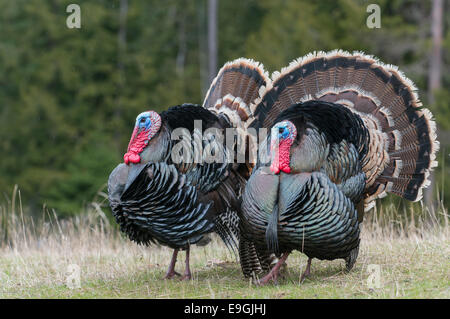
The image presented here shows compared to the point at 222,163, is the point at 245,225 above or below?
below

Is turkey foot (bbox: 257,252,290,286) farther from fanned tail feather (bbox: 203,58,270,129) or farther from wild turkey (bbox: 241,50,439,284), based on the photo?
fanned tail feather (bbox: 203,58,270,129)

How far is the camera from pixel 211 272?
261 inches

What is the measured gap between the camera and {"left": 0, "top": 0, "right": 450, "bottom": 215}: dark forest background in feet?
63.2

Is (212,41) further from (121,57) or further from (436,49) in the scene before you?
(436,49)

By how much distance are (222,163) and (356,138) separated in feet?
4.26

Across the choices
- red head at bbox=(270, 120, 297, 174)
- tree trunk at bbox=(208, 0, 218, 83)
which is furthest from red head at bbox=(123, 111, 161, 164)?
tree trunk at bbox=(208, 0, 218, 83)

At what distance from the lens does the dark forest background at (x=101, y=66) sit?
1927 cm

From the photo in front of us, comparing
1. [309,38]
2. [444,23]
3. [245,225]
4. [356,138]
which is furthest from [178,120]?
[444,23]

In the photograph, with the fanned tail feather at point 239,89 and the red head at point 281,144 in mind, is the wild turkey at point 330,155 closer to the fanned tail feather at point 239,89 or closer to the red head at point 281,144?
the red head at point 281,144

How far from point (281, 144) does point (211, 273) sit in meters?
1.84

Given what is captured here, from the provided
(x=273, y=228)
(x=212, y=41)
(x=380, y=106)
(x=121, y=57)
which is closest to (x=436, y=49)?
(x=212, y=41)

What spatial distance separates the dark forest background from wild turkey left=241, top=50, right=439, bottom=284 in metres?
12.4

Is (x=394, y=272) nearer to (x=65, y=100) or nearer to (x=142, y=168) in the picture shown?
(x=142, y=168)

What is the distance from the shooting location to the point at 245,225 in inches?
217
